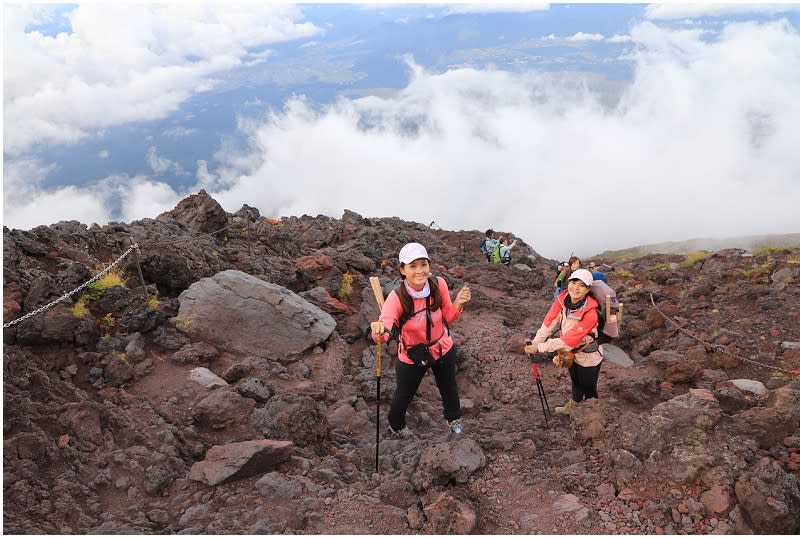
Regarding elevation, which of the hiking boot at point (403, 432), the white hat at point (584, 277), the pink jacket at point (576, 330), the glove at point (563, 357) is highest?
the white hat at point (584, 277)

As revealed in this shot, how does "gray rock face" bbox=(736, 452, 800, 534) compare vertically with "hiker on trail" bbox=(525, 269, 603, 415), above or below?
below

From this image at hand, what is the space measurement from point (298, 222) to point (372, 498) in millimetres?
18436

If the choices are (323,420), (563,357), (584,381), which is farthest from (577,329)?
(323,420)

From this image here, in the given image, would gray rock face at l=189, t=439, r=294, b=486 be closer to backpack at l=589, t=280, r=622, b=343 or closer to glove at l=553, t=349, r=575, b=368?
glove at l=553, t=349, r=575, b=368

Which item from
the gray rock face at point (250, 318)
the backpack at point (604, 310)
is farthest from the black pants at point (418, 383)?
the gray rock face at point (250, 318)

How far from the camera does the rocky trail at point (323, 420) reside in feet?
13.7

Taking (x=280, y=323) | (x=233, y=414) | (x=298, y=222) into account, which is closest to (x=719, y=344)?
(x=280, y=323)

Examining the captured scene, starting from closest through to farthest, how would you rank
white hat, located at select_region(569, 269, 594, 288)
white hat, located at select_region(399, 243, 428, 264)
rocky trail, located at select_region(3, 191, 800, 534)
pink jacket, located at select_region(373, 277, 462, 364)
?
rocky trail, located at select_region(3, 191, 800, 534), white hat, located at select_region(399, 243, 428, 264), pink jacket, located at select_region(373, 277, 462, 364), white hat, located at select_region(569, 269, 594, 288)

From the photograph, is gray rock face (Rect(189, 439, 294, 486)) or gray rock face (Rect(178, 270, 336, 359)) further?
gray rock face (Rect(178, 270, 336, 359))

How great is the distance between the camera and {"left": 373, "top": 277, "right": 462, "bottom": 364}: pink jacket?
4.89 meters

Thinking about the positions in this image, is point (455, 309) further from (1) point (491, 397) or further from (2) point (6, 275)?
(2) point (6, 275)

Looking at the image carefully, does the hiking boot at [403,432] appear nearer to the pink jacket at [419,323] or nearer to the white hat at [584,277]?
the pink jacket at [419,323]

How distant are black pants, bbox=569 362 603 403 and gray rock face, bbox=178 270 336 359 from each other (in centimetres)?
399

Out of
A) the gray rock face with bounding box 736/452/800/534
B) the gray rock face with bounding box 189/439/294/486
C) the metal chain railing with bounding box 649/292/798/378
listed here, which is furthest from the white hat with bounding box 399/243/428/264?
the metal chain railing with bounding box 649/292/798/378
